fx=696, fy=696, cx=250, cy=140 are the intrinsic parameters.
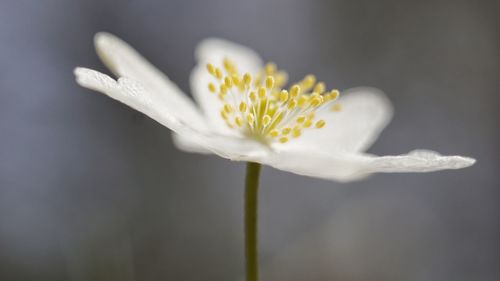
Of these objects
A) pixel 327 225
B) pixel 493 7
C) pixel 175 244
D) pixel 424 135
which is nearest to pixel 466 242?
pixel 424 135

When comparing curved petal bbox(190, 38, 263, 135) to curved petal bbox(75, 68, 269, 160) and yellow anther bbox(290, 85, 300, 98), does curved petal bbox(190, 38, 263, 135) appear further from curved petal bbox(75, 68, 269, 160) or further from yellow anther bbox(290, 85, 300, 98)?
curved petal bbox(75, 68, 269, 160)

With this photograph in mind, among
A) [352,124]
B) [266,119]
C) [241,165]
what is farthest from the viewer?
[241,165]

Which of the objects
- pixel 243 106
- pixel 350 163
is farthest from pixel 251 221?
pixel 243 106

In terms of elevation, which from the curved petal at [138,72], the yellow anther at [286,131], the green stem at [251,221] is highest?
the curved petal at [138,72]

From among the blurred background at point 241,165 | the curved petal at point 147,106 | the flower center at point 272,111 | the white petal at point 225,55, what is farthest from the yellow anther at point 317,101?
the blurred background at point 241,165

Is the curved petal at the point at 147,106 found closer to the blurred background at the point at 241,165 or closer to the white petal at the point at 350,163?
the white petal at the point at 350,163

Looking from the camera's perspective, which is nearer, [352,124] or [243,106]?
[243,106]

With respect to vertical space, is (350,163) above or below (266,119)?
below

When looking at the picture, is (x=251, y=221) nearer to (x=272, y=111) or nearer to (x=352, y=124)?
(x=272, y=111)
